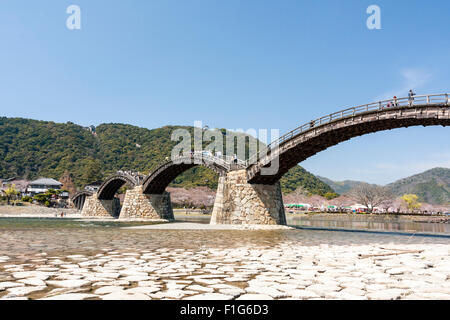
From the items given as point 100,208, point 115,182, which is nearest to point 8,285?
point 115,182

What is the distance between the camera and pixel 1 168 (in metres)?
110

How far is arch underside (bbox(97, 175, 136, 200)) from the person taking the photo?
4932 centimetres

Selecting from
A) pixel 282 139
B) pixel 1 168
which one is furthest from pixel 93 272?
pixel 1 168

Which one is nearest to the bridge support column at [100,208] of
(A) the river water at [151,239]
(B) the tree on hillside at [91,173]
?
(B) the tree on hillside at [91,173]

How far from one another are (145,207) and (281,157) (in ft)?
83.3

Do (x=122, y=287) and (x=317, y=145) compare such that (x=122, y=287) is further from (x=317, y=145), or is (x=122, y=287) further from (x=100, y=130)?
(x=100, y=130)

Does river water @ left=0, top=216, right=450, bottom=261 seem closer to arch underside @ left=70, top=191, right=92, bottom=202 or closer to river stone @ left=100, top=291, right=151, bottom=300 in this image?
river stone @ left=100, top=291, right=151, bottom=300

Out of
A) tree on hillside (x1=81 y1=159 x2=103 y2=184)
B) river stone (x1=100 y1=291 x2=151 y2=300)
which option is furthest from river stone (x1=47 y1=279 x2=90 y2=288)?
tree on hillside (x1=81 y1=159 x2=103 y2=184)

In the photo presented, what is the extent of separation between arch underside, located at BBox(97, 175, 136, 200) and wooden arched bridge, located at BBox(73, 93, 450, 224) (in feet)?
61.9

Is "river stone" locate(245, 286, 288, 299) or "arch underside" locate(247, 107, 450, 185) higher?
"arch underside" locate(247, 107, 450, 185)

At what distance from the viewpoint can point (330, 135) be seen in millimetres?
23828

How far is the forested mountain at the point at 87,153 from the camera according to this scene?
351 feet

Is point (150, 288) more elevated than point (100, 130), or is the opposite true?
point (100, 130)
